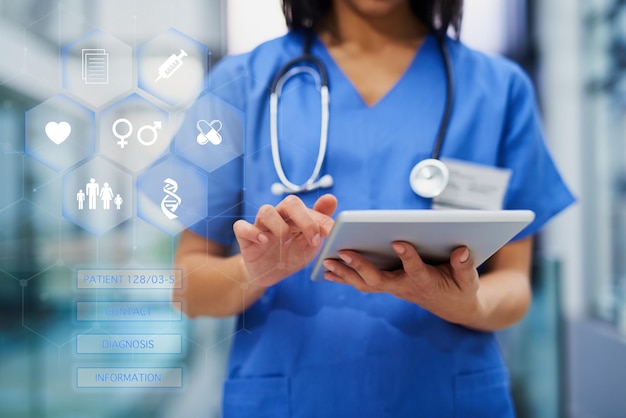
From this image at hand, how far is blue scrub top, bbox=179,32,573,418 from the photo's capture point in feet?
2.38

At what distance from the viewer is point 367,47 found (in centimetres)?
78

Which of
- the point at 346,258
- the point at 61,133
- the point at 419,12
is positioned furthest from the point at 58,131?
the point at 419,12

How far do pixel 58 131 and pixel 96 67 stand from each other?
10 cm

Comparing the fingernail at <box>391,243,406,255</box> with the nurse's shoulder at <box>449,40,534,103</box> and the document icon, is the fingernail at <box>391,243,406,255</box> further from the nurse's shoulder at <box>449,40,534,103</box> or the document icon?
the document icon

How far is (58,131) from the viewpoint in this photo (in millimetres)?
741

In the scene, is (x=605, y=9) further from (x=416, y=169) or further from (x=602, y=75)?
(x=416, y=169)

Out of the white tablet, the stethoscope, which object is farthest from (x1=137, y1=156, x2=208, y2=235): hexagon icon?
the white tablet

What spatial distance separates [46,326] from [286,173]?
406 mm

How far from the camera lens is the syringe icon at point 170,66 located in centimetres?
74

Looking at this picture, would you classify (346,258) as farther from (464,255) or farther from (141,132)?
(141,132)

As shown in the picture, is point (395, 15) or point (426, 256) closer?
point (426, 256)

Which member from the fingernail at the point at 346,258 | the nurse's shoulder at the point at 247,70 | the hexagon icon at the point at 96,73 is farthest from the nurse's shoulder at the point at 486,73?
the hexagon icon at the point at 96,73

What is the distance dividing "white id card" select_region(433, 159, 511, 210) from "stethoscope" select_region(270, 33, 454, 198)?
0.05ft

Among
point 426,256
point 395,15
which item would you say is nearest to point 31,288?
point 426,256
